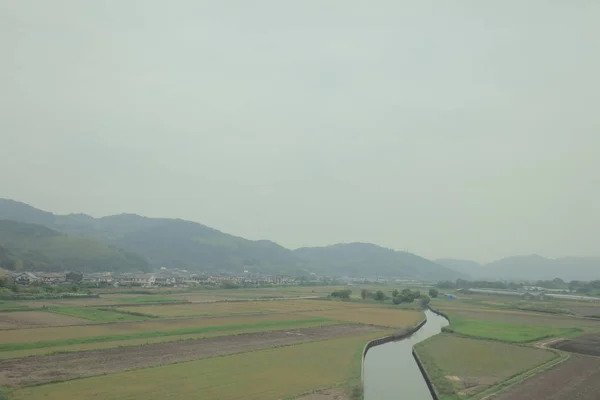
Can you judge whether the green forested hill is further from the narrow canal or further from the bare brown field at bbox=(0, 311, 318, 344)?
the narrow canal

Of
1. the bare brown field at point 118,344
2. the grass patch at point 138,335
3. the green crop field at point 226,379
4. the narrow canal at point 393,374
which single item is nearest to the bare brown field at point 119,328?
the grass patch at point 138,335

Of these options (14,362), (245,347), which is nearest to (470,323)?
(245,347)

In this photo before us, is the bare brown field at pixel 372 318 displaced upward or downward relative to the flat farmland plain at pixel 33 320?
downward

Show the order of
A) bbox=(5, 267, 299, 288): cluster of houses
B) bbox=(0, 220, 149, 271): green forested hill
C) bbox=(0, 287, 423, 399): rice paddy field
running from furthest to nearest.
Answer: bbox=(0, 220, 149, 271): green forested hill → bbox=(5, 267, 299, 288): cluster of houses → bbox=(0, 287, 423, 399): rice paddy field

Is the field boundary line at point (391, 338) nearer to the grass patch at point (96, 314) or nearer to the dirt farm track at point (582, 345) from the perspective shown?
the dirt farm track at point (582, 345)

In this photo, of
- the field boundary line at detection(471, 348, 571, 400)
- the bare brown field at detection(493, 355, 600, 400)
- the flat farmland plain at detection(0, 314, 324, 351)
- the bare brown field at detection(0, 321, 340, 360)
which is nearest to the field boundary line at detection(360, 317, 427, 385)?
the bare brown field at detection(0, 321, 340, 360)

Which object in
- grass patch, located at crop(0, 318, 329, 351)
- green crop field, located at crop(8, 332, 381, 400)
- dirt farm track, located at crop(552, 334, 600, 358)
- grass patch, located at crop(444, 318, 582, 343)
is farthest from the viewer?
grass patch, located at crop(444, 318, 582, 343)
